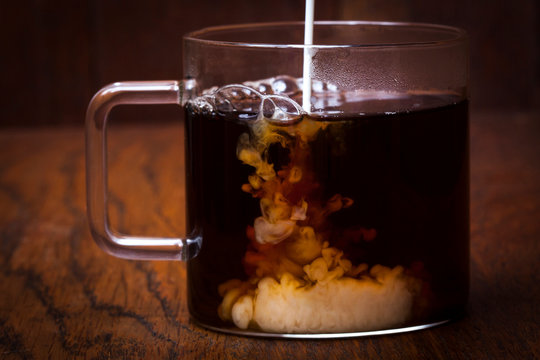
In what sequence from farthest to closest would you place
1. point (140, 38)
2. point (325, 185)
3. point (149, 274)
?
point (140, 38) < point (149, 274) < point (325, 185)

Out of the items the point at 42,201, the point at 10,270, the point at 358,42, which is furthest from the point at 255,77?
the point at 42,201

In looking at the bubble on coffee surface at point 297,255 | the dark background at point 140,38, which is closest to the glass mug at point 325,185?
the bubble on coffee surface at point 297,255

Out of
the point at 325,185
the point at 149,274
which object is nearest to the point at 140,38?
the point at 149,274

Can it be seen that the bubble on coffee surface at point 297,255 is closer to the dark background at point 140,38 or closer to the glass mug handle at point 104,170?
the glass mug handle at point 104,170

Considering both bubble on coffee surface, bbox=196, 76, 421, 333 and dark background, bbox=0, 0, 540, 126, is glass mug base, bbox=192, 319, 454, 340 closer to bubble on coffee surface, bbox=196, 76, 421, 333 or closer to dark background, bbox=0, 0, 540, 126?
bubble on coffee surface, bbox=196, 76, 421, 333

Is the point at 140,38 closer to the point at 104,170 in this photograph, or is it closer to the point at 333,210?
the point at 104,170

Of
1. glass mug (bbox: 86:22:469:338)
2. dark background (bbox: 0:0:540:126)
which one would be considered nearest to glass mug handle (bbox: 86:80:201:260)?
glass mug (bbox: 86:22:469:338)
